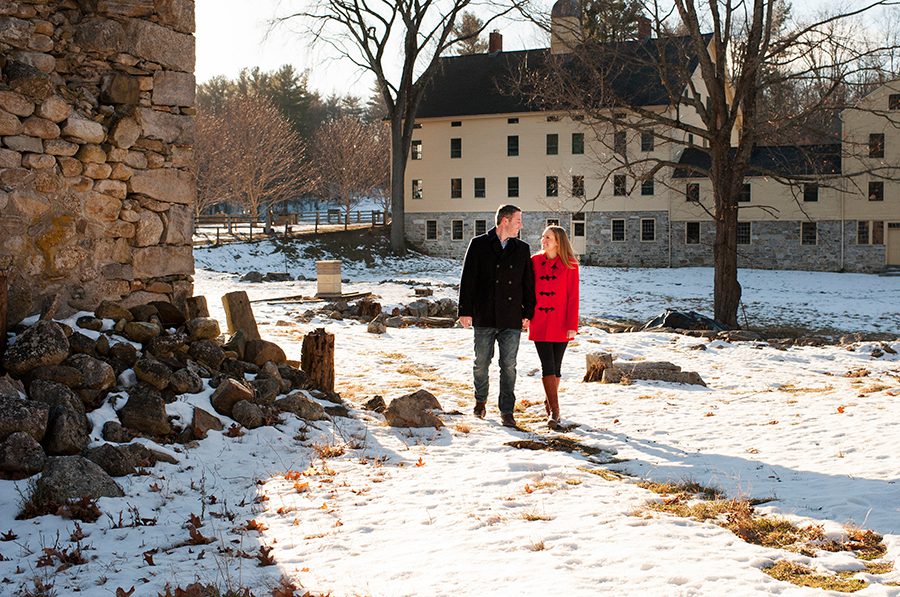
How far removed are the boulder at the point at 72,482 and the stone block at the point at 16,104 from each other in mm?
3383

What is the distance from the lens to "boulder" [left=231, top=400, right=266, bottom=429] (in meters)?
7.93

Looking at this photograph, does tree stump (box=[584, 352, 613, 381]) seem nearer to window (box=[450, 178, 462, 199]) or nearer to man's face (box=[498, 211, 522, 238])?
man's face (box=[498, 211, 522, 238])

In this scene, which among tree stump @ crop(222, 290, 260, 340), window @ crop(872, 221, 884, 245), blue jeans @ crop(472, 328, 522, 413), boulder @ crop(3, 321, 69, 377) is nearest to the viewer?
boulder @ crop(3, 321, 69, 377)

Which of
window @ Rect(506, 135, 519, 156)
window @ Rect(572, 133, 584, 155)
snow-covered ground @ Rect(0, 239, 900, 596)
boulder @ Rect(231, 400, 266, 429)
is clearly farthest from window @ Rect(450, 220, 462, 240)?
boulder @ Rect(231, 400, 266, 429)

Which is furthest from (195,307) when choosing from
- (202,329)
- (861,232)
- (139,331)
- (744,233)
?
(861,232)

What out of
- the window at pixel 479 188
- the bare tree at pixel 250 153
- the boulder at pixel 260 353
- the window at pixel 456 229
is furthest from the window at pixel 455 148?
the boulder at pixel 260 353

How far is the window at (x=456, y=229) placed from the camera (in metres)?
48.6

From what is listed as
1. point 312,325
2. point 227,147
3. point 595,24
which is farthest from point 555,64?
point 227,147

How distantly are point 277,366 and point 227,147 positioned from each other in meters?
43.7

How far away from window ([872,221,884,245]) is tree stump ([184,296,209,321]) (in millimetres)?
38269

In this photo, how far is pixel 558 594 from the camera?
14.3 feet

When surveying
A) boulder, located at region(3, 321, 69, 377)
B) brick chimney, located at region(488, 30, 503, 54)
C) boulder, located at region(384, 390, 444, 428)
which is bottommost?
boulder, located at region(384, 390, 444, 428)

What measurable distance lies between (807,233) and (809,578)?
4078 cm

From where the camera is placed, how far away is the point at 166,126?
9.20 metres
